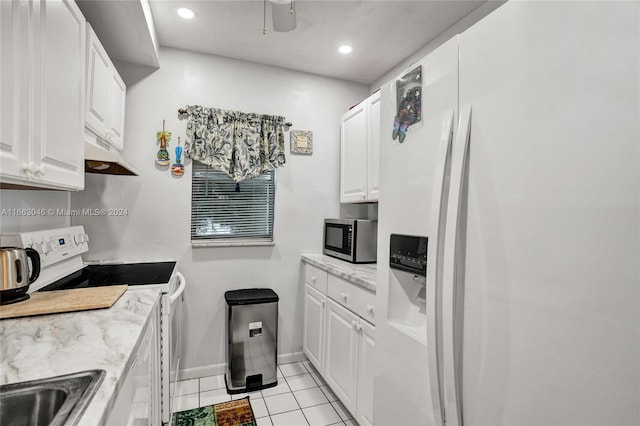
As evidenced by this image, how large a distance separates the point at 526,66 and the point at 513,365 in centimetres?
78

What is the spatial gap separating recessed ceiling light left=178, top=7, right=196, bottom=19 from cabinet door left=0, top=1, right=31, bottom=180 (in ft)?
3.85

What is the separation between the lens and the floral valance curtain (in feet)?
8.36

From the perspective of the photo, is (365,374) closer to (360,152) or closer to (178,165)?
(360,152)

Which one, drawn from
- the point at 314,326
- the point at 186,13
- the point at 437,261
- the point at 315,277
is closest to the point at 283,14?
the point at 186,13

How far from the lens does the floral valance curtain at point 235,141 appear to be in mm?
2549

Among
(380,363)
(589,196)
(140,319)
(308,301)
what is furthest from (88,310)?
(308,301)

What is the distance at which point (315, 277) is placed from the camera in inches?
104

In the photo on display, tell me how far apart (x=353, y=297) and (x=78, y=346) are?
4.64ft

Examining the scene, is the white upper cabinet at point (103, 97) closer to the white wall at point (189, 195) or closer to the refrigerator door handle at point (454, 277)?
the white wall at point (189, 195)

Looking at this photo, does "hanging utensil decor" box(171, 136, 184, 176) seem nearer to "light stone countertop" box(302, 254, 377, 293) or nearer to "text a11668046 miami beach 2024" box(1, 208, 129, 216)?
"text a11668046 miami beach 2024" box(1, 208, 129, 216)

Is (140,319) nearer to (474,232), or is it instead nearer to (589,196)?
(474,232)

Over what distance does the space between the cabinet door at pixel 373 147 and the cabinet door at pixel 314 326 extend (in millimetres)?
909

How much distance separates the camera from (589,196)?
0.70m

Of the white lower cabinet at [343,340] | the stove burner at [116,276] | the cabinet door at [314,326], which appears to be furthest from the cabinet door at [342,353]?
the stove burner at [116,276]
